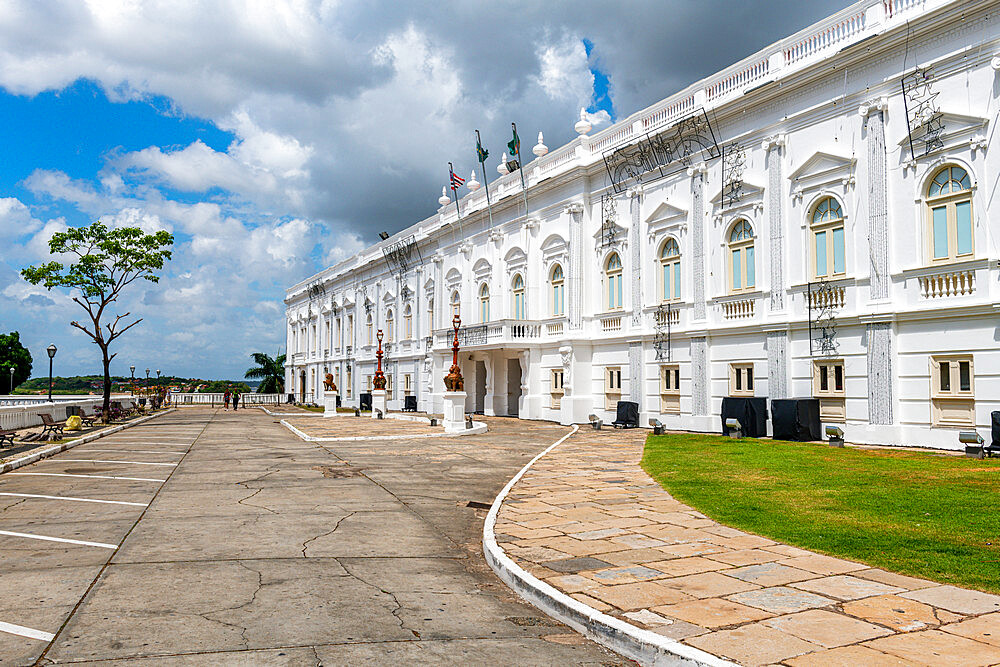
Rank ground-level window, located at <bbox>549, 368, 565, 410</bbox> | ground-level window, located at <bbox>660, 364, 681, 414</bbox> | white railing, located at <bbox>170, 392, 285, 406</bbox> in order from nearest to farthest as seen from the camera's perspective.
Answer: ground-level window, located at <bbox>660, 364, 681, 414</bbox> → ground-level window, located at <bbox>549, 368, 565, 410</bbox> → white railing, located at <bbox>170, 392, 285, 406</bbox>

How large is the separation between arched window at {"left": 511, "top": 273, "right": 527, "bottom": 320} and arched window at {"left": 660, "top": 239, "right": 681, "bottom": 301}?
10.1 m

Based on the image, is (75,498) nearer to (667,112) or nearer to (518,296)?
(667,112)

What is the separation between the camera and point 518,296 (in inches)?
1454

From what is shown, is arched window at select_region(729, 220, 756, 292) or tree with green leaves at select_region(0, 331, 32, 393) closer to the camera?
arched window at select_region(729, 220, 756, 292)

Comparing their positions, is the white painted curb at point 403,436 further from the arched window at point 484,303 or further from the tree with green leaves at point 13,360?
the tree with green leaves at point 13,360

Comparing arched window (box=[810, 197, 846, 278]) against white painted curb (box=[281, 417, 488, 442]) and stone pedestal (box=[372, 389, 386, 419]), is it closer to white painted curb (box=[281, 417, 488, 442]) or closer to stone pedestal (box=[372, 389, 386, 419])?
white painted curb (box=[281, 417, 488, 442])

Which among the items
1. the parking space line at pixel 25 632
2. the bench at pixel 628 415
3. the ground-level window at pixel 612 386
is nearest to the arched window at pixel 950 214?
the bench at pixel 628 415

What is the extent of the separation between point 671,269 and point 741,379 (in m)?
5.13

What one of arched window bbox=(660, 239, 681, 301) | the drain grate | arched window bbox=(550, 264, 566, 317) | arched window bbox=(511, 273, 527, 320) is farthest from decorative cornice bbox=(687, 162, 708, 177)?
the drain grate

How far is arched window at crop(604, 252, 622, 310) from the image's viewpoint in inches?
1166

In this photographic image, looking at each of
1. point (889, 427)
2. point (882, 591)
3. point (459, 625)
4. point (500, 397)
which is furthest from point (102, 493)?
point (500, 397)

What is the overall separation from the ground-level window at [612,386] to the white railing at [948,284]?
12599 mm

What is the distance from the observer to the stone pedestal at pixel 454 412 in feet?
86.9

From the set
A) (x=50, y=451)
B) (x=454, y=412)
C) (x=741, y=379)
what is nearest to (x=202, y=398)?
(x=454, y=412)
